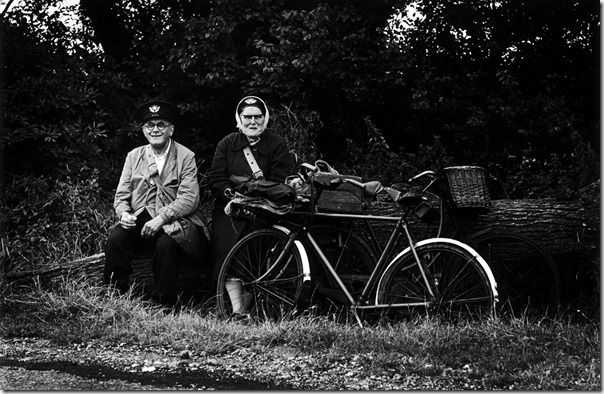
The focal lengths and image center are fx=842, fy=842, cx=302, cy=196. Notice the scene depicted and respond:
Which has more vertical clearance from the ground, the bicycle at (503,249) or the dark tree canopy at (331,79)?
the dark tree canopy at (331,79)

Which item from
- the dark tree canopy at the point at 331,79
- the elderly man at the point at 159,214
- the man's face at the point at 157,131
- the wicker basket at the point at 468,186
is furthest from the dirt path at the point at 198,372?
the dark tree canopy at the point at 331,79

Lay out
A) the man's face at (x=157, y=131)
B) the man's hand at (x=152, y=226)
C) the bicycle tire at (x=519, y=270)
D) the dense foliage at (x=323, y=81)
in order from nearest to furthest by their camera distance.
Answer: the bicycle tire at (x=519, y=270) → the man's hand at (x=152, y=226) → the man's face at (x=157, y=131) → the dense foliage at (x=323, y=81)

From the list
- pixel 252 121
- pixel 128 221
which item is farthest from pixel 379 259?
pixel 128 221

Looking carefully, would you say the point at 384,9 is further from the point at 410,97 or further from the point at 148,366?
the point at 148,366

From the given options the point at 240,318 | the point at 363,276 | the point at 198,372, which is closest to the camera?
the point at 198,372

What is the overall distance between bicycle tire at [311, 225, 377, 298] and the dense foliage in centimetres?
313

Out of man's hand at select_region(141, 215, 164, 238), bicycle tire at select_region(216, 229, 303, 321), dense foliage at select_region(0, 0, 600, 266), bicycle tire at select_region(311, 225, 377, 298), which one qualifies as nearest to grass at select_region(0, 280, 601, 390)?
bicycle tire at select_region(216, 229, 303, 321)

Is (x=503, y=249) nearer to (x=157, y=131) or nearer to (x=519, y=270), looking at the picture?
(x=519, y=270)

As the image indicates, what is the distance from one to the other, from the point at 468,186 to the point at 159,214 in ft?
7.31

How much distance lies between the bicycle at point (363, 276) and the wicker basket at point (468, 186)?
1.03ft

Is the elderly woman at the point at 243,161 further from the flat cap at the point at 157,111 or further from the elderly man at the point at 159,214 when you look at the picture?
the flat cap at the point at 157,111

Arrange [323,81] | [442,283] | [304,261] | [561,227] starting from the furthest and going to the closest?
[323,81] → [561,227] → [304,261] → [442,283]

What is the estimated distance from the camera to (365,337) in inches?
208

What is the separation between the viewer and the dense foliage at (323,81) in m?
9.18
